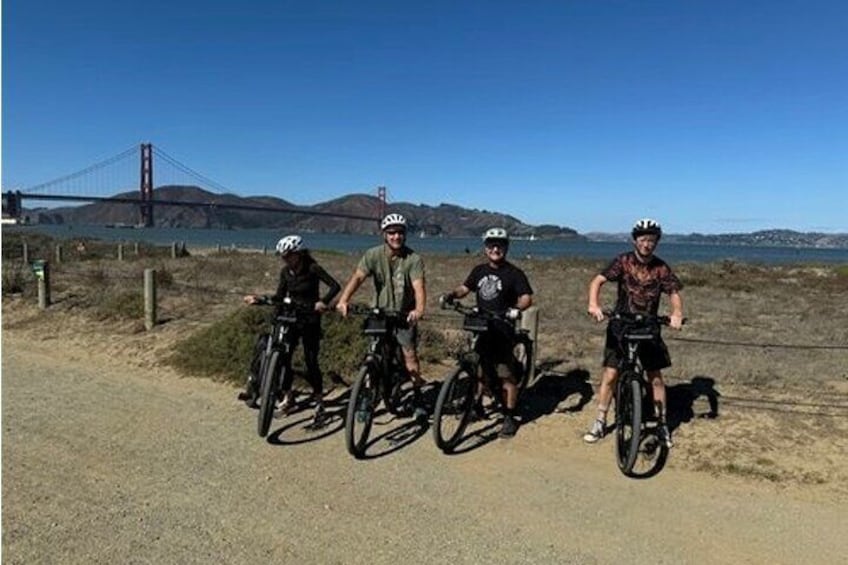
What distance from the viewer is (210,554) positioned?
3.85m

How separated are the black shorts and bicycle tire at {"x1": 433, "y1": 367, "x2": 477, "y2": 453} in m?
1.16

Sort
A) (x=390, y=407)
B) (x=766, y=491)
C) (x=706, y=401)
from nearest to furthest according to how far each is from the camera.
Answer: (x=766, y=491) → (x=390, y=407) → (x=706, y=401)

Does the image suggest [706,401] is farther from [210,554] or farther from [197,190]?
[197,190]

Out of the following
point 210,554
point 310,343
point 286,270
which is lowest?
point 210,554

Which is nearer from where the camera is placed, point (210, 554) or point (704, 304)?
point (210, 554)

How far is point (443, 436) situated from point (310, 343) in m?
1.50

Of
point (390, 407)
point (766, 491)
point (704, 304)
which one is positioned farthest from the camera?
point (704, 304)

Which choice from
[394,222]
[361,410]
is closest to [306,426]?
[361,410]

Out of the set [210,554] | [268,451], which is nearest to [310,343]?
[268,451]

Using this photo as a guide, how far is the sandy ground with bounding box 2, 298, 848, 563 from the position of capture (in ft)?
13.2

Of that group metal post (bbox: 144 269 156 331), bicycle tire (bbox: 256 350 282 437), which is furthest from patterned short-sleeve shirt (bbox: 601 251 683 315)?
metal post (bbox: 144 269 156 331)

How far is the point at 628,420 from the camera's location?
17.5ft

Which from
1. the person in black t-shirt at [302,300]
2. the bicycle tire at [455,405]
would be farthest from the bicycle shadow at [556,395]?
the person in black t-shirt at [302,300]

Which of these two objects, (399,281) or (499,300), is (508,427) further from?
(399,281)
